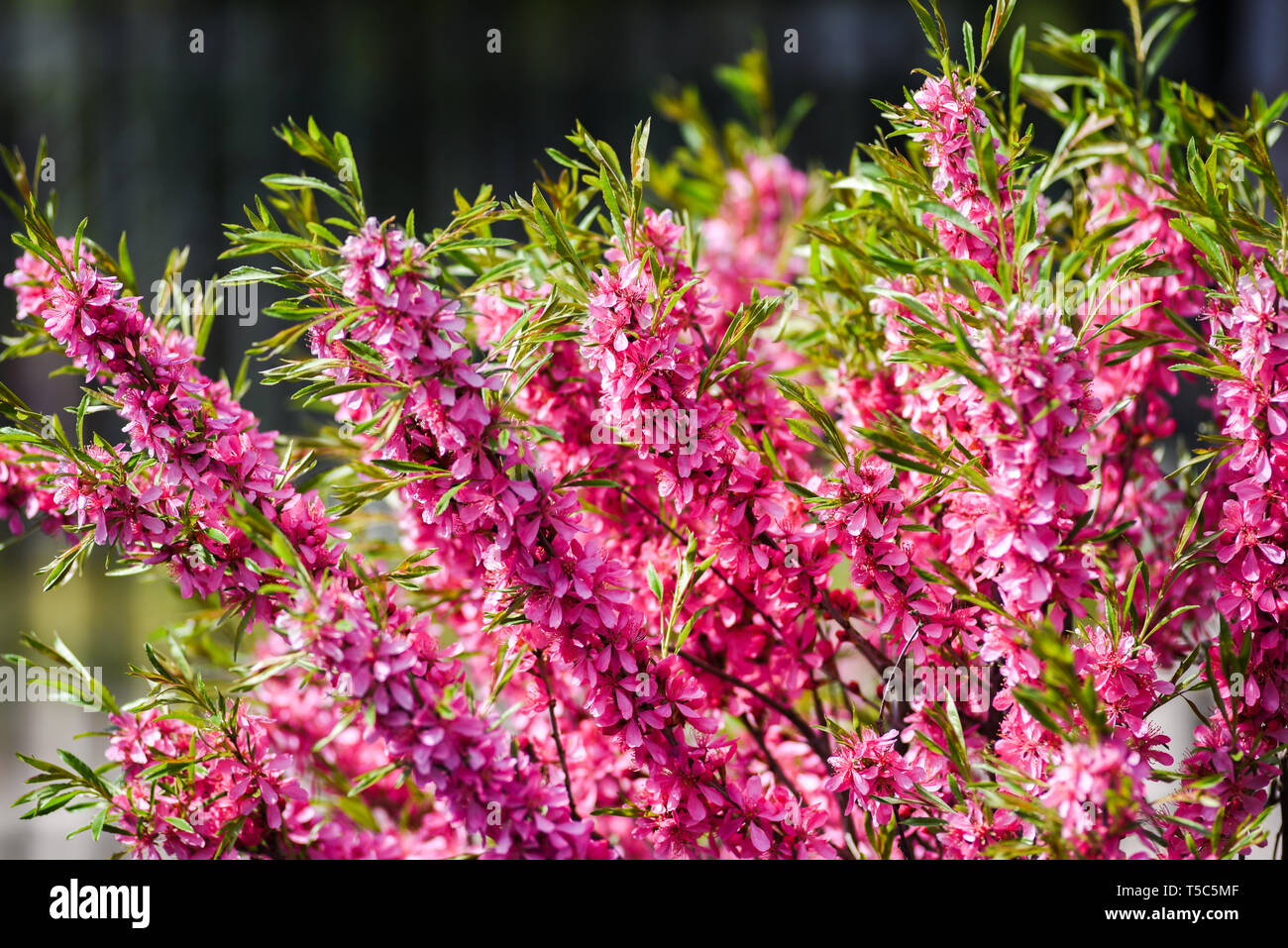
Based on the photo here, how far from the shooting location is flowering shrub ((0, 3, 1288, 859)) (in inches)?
17.6

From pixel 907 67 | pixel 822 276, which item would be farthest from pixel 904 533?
pixel 907 67

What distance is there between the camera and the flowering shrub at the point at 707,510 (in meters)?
0.45

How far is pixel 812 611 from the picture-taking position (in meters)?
0.55

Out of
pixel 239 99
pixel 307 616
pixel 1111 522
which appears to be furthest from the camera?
pixel 239 99

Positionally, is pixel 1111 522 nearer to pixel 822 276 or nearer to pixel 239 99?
pixel 822 276

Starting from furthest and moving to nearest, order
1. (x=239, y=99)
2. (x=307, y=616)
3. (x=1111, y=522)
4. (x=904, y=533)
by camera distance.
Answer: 1. (x=239, y=99)
2. (x=1111, y=522)
3. (x=904, y=533)
4. (x=307, y=616)

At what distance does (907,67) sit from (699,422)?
211cm

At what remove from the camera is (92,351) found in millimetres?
479

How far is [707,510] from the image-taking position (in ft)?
1.68

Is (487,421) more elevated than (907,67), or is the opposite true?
(907,67)

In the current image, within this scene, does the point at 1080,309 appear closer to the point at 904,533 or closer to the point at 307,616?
the point at 904,533
